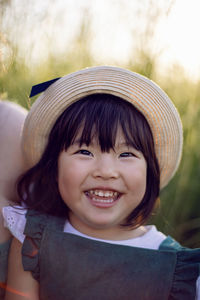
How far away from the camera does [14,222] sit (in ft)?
4.75

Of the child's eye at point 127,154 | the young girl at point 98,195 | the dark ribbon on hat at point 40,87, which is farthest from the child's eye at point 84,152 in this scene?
the dark ribbon on hat at point 40,87

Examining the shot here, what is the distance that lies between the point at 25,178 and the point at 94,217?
0.40 meters

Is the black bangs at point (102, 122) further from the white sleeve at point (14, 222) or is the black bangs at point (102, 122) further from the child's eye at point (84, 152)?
the white sleeve at point (14, 222)

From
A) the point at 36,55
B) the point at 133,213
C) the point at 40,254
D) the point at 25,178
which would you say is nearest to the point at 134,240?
the point at 133,213

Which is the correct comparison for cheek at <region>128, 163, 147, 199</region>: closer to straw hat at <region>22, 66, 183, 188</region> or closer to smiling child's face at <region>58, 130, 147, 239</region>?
smiling child's face at <region>58, 130, 147, 239</region>

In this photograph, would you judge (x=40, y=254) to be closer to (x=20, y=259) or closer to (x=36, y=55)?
(x=20, y=259)

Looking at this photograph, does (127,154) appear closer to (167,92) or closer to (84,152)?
(84,152)

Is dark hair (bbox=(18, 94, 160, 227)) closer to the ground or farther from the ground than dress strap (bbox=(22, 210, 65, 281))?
farther from the ground

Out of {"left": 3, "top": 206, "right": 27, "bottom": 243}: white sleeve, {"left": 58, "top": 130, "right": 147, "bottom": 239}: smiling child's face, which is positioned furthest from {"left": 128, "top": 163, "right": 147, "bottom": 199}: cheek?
{"left": 3, "top": 206, "right": 27, "bottom": 243}: white sleeve

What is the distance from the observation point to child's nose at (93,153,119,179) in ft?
4.29

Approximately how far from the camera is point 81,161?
1.35m

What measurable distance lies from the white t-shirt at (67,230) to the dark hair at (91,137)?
0.22 ft

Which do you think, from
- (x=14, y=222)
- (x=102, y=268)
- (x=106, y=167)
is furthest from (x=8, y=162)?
(x=102, y=268)

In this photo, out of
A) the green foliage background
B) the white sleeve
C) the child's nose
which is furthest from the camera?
the green foliage background
